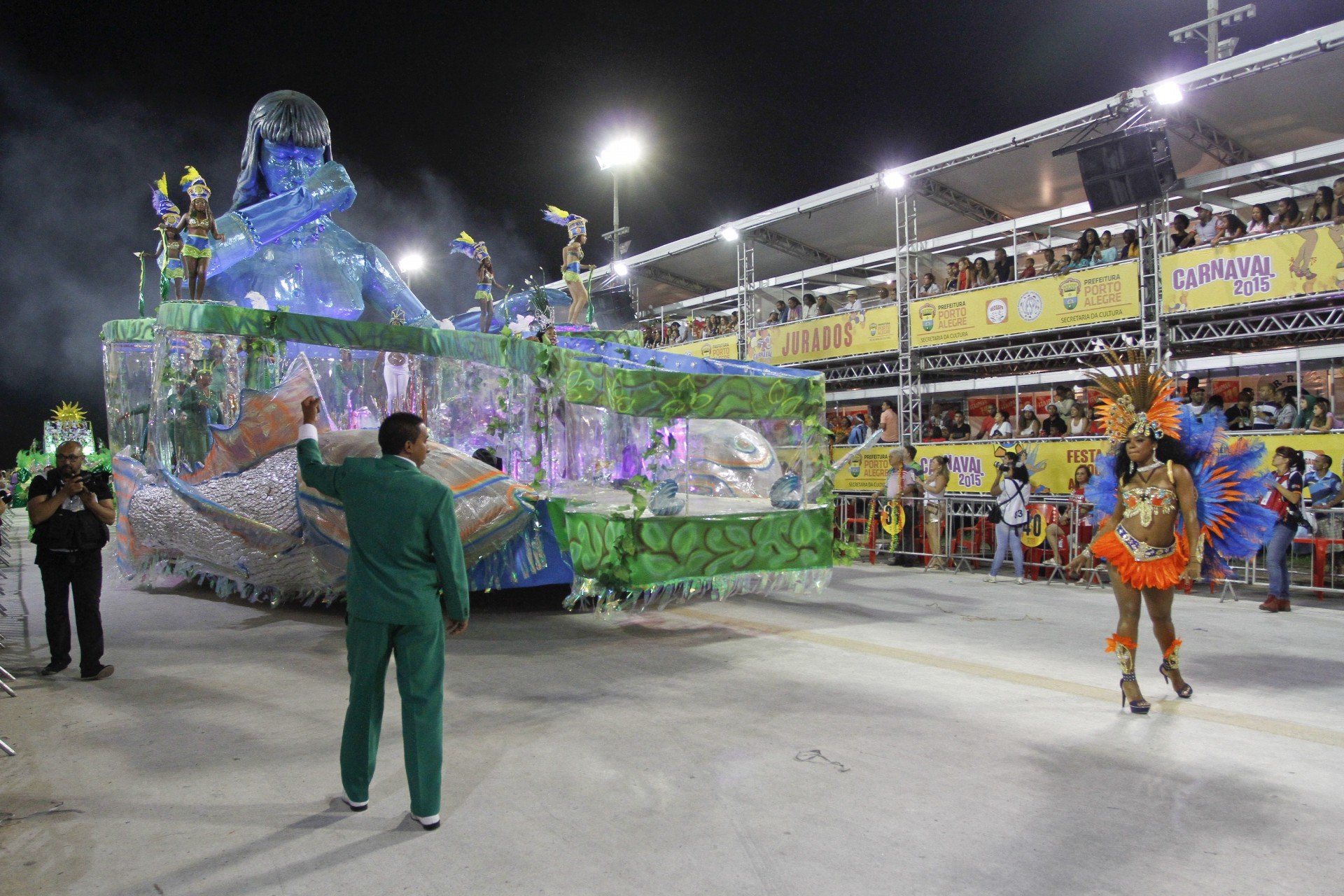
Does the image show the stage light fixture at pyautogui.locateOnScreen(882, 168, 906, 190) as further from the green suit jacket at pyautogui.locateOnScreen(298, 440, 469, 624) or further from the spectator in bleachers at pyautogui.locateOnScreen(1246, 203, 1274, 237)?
the green suit jacket at pyautogui.locateOnScreen(298, 440, 469, 624)

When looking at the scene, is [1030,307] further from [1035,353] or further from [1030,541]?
[1030,541]

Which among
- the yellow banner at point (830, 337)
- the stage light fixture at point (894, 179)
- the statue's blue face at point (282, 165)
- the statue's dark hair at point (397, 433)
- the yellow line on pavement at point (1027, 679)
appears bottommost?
the yellow line on pavement at point (1027, 679)

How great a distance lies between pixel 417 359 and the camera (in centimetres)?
915

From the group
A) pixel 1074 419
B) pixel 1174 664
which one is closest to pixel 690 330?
pixel 1074 419

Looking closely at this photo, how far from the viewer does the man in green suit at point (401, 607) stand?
11.0 ft

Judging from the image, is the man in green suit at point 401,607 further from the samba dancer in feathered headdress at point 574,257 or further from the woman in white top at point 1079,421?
the woman in white top at point 1079,421

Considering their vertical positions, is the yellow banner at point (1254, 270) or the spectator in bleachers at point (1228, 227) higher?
the spectator in bleachers at point (1228, 227)

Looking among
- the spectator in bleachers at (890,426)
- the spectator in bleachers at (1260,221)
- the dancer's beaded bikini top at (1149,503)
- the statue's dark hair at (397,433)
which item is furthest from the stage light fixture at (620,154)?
the statue's dark hair at (397,433)

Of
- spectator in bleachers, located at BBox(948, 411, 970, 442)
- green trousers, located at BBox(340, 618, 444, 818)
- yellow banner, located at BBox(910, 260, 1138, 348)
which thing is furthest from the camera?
spectator in bleachers, located at BBox(948, 411, 970, 442)

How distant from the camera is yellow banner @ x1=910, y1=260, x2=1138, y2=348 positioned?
11719 millimetres

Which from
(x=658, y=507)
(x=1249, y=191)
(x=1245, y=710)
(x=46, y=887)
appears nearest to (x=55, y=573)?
(x=46, y=887)

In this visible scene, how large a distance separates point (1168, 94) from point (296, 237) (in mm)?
11407

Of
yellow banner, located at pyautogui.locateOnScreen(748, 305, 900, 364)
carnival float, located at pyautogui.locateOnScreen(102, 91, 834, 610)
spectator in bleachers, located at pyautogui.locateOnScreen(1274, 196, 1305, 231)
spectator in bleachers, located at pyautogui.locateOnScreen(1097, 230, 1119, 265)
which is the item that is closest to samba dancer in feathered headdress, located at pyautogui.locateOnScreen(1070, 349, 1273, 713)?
carnival float, located at pyautogui.locateOnScreen(102, 91, 834, 610)

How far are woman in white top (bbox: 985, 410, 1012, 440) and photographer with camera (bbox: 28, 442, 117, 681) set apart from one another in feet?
37.0
